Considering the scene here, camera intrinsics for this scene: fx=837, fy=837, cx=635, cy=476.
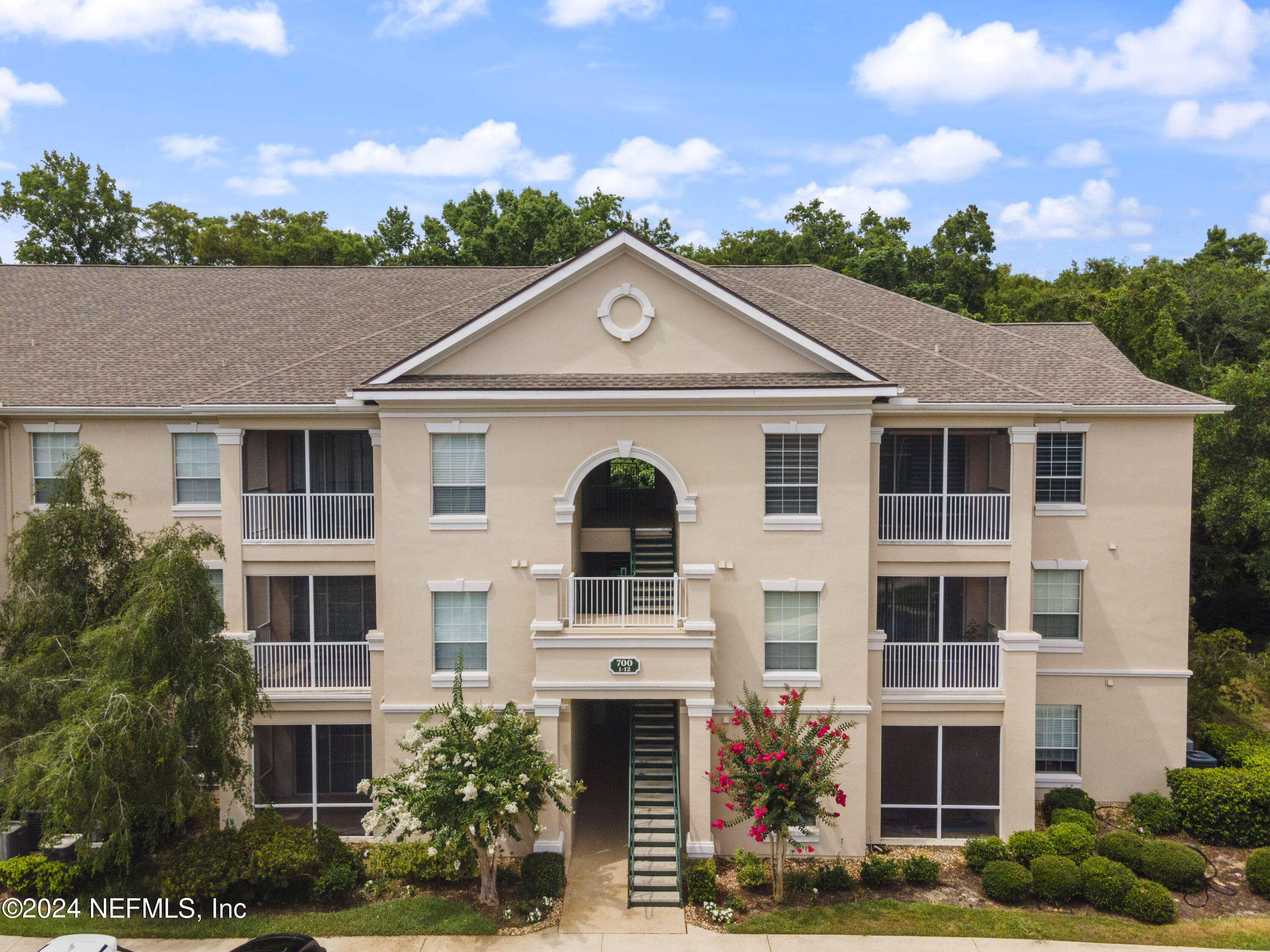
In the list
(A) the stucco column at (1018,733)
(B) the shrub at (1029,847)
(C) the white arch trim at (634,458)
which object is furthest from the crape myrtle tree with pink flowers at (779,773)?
(A) the stucco column at (1018,733)

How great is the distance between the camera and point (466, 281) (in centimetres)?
2528

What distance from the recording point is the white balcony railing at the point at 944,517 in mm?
18922

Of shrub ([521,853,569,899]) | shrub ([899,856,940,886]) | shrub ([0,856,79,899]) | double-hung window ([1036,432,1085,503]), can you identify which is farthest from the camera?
double-hung window ([1036,432,1085,503])

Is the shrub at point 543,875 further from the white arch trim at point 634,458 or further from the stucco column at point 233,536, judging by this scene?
the stucco column at point 233,536

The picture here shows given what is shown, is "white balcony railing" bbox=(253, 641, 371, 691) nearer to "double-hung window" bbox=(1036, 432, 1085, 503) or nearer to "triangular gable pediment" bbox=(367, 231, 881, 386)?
"triangular gable pediment" bbox=(367, 231, 881, 386)

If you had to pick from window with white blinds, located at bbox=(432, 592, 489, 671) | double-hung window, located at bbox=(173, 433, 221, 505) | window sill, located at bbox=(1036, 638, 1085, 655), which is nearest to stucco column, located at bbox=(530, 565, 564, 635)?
window with white blinds, located at bbox=(432, 592, 489, 671)

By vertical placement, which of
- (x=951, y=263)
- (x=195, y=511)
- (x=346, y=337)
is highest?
(x=951, y=263)

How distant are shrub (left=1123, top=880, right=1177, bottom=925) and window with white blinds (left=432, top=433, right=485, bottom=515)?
14745mm

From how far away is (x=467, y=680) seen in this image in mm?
18172

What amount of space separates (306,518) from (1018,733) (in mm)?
16813

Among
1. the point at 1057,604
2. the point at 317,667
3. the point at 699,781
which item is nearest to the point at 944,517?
the point at 1057,604

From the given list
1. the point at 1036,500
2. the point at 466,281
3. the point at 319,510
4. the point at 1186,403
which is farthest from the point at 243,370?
the point at 1186,403

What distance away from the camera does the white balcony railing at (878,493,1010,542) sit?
18.9 metres

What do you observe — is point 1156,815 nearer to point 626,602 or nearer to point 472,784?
point 626,602
